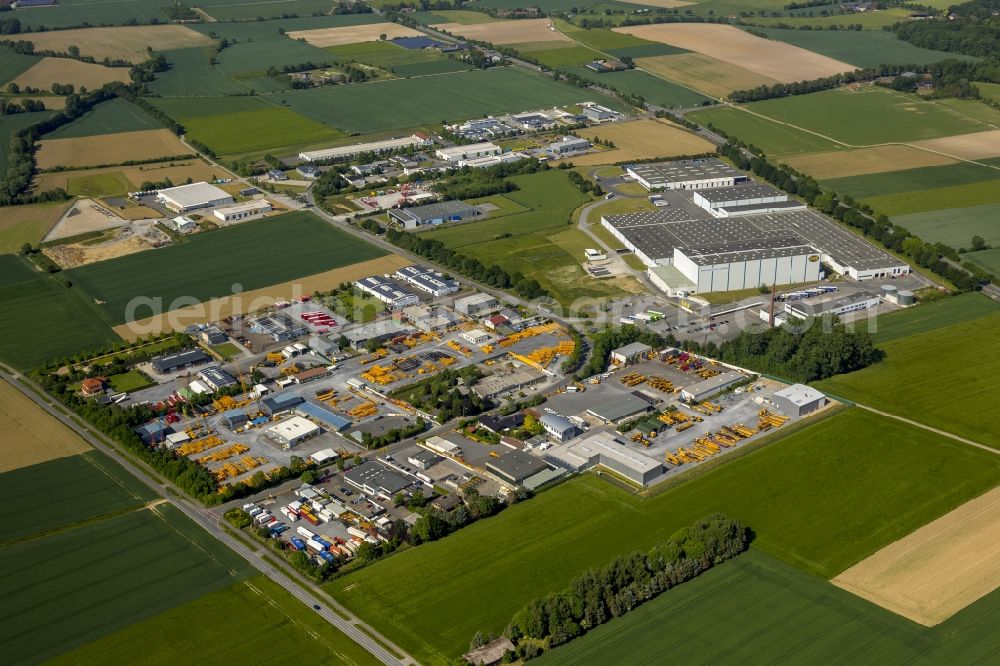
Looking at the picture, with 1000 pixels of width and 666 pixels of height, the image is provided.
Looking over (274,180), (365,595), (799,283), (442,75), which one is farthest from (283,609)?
(442,75)

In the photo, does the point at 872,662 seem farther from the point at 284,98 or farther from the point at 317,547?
the point at 284,98

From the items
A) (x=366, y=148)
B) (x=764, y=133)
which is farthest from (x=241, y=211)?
(x=764, y=133)

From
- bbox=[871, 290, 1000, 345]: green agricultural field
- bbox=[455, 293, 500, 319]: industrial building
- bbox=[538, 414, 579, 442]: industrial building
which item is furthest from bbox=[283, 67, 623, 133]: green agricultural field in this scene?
bbox=[538, 414, 579, 442]: industrial building

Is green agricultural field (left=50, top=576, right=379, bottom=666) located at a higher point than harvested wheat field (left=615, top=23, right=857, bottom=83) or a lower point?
lower

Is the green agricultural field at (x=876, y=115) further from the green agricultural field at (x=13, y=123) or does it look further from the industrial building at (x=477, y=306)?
the green agricultural field at (x=13, y=123)

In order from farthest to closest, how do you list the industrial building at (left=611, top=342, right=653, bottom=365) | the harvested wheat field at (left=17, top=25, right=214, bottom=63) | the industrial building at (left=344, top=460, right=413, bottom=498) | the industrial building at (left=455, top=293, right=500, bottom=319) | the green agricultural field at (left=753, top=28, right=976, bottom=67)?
the harvested wheat field at (left=17, top=25, right=214, bottom=63), the green agricultural field at (left=753, top=28, right=976, bottom=67), the industrial building at (left=455, top=293, right=500, bottom=319), the industrial building at (left=611, top=342, right=653, bottom=365), the industrial building at (left=344, top=460, right=413, bottom=498)

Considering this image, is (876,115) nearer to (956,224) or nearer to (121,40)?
(956,224)

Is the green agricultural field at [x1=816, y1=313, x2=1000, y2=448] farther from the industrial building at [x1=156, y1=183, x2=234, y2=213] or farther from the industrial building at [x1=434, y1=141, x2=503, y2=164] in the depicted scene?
the industrial building at [x1=156, y1=183, x2=234, y2=213]

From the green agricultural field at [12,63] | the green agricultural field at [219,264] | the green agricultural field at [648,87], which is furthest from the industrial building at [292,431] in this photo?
the green agricultural field at [12,63]
